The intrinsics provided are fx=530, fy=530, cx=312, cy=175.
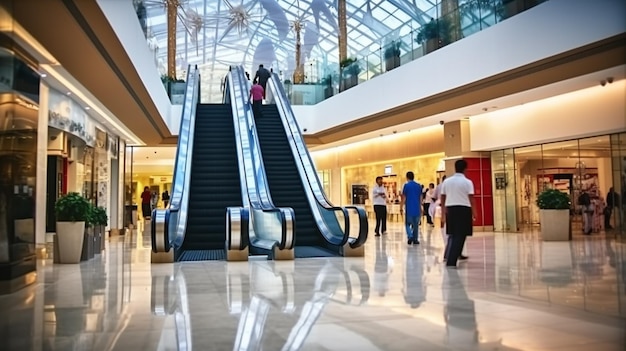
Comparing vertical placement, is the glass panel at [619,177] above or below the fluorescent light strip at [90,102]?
below

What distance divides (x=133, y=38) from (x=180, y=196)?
3.30 meters

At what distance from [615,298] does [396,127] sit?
15344mm

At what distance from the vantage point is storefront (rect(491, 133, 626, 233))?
14.7m

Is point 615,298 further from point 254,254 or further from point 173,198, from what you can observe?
point 173,198

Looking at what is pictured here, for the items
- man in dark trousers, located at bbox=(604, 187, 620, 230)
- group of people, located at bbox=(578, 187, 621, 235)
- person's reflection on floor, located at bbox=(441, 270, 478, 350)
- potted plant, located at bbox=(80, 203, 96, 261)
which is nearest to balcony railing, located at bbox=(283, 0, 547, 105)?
man in dark trousers, located at bbox=(604, 187, 620, 230)

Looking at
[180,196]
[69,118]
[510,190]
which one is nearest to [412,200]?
[180,196]

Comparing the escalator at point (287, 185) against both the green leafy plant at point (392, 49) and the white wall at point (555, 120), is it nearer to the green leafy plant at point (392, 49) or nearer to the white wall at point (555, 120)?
the green leafy plant at point (392, 49)

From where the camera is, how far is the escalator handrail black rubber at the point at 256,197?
945 cm

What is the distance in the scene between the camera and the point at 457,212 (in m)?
7.99

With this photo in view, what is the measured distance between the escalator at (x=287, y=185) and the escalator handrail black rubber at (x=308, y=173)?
1.12ft

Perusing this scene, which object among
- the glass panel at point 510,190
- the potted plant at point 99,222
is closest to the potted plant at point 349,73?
the glass panel at point 510,190

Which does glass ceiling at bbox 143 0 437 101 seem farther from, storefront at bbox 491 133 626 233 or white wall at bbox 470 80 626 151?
storefront at bbox 491 133 626 233

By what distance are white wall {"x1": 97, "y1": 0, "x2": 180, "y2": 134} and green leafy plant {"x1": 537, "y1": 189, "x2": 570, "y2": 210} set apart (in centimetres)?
1051

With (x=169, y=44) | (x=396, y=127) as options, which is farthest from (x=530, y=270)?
(x=169, y=44)
